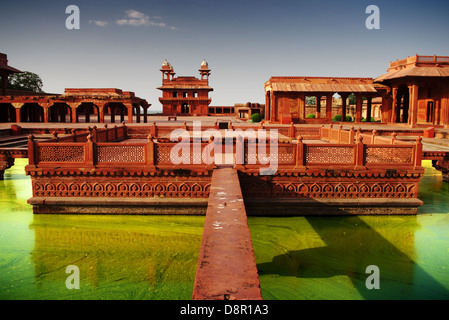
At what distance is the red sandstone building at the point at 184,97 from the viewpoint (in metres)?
51.9

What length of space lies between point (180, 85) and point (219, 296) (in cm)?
5117

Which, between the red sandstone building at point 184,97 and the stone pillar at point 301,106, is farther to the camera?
the red sandstone building at point 184,97

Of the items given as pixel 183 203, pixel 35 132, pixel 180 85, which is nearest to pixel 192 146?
pixel 183 203

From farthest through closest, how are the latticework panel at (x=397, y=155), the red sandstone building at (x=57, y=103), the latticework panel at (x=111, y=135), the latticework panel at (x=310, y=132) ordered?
1. the red sandstone building at (x=57, y=103)
2. the latticework panel at (x=310, y=132)
3. the latticework panel at (x=111, y=135)
4. the latticework panel at (x=397, y=155)

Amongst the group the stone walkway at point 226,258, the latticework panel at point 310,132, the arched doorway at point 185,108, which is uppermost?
the arched doorway at point 185,108

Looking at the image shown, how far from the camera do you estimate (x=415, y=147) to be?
950cm

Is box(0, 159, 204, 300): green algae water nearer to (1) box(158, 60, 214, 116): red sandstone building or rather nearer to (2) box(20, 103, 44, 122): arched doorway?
(2) box(20, 103, 44, 122): arched doorway

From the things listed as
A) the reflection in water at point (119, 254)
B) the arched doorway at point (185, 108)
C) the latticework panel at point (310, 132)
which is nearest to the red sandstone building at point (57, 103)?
the arched doorway at point (185, 108)

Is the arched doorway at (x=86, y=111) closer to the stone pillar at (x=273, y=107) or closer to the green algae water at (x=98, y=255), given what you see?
the stone pillar at (x=273, y=107)

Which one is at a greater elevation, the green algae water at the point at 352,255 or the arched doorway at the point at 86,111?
the arched doorway at the point at 86,111

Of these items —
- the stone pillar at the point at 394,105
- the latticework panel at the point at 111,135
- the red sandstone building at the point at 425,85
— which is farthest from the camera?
the stone pillar at the point at 394,105

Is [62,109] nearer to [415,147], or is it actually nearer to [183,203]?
[183,203]

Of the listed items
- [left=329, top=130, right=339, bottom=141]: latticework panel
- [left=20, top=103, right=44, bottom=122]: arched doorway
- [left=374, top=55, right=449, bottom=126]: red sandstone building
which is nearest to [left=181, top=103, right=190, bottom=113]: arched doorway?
[left=20, top=103, right=44, bottom=122]: arched doorway
